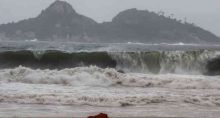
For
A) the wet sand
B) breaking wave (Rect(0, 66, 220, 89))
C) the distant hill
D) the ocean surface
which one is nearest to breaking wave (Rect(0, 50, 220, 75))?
the ocean surface

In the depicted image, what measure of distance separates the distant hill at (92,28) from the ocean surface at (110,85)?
110 metres

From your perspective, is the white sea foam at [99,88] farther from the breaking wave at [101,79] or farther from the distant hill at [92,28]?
the distant hill at [92,28]

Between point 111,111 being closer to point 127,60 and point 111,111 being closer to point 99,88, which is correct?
point 99,88

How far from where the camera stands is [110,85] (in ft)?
65.0

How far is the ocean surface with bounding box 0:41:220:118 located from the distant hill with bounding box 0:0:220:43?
11015 cm

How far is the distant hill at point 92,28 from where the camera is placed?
143750 mm

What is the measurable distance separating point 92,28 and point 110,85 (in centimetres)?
13156

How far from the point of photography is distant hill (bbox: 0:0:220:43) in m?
144

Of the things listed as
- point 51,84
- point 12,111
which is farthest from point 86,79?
point 12,111

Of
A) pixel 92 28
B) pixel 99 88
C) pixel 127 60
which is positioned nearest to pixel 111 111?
pixel 99 88

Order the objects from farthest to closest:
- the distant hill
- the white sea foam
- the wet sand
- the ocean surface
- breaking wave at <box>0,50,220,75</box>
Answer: the distant hill → breaking wave at <box>0,50,220,75</box> → the white sea foam → the ocean surface → the wet sand

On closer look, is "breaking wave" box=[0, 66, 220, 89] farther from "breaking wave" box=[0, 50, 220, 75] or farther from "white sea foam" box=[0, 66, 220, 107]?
"breaking wave" box=[0, 50, 220, 75]

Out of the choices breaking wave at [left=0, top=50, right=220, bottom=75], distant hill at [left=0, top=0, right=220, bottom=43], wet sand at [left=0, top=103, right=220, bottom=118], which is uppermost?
distant hill at [left=0, top=0, right=220, bottom=43]

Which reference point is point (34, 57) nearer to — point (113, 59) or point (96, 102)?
point (113, 59)
